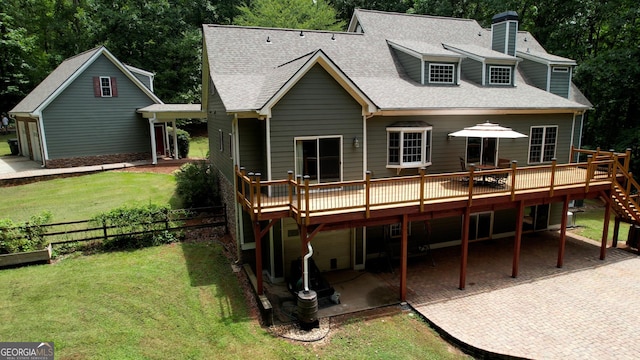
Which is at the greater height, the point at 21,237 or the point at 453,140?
the point at 453,140

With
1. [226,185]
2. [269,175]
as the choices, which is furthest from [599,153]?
[226,185]

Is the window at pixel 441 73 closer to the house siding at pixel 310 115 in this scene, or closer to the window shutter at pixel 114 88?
the house siding at pixel 310 115

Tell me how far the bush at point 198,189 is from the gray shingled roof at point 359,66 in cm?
485

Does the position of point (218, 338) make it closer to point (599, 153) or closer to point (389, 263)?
point (389, 263)

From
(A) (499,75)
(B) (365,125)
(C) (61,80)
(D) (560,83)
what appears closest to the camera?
(B) (365,125)

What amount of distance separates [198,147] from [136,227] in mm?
20562

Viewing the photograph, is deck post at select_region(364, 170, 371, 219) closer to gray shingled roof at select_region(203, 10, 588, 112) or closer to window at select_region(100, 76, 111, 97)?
gray shingled roof at select_region(203, 10, 588, 112)

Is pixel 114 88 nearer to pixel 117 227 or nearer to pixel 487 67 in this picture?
pixel 117 227

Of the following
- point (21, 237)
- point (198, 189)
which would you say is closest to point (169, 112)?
point (198, 189)

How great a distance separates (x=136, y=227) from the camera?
44.3 ft

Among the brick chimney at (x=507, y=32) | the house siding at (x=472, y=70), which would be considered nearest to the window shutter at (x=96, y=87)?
the house siding at (x=472, y=70)

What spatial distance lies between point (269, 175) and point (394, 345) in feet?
18.8

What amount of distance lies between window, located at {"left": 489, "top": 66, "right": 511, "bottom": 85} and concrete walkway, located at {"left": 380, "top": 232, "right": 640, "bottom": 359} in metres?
7.34

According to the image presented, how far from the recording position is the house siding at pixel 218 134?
44.1ft
